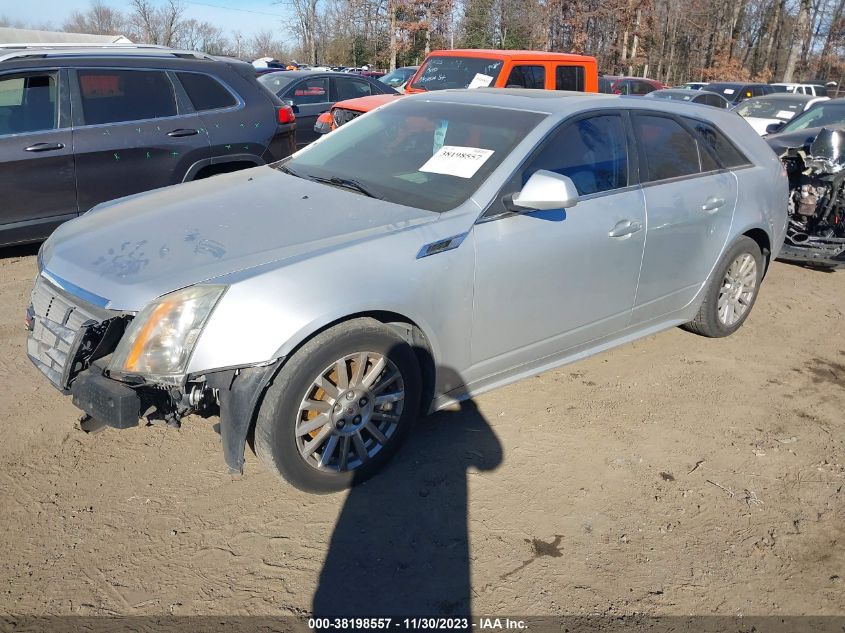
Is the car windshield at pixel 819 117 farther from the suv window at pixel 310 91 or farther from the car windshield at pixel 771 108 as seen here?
the suv window at pixel 310 91

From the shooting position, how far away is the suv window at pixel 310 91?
38.4ft

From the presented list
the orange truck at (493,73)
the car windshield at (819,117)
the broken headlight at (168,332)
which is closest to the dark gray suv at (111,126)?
the orange truck at (493,73)

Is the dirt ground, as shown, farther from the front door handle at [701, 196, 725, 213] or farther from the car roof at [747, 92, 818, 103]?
the car roof at [747, 92, 818, 103]

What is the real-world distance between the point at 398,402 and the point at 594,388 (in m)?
1.60

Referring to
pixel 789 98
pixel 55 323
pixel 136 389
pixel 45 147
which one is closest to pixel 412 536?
pixel 136 389

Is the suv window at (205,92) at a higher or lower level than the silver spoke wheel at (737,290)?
higher

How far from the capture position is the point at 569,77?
10852 mm

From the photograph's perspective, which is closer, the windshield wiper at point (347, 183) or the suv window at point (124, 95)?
the windshield wiper at point (347, 183)

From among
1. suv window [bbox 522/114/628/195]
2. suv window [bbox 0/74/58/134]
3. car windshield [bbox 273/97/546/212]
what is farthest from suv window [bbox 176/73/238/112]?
suv window [bbox 522/114/628/195]

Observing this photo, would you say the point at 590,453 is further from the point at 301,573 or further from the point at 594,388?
the point at 301,573

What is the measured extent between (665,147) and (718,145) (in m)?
0.65

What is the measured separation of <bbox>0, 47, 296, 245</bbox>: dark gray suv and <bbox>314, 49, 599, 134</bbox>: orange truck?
2.81 meters

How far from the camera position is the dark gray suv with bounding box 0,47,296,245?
18.7ft

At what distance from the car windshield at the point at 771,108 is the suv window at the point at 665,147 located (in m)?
11.7
